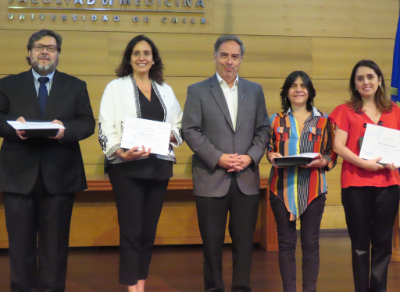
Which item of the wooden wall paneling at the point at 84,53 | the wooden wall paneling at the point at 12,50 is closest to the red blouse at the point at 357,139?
the wooden wall paneling at the point at 84,53

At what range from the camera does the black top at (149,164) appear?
224 centimetres

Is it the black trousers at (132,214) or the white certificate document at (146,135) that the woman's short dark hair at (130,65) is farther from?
the black trousers at (132,214)

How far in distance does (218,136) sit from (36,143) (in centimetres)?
100

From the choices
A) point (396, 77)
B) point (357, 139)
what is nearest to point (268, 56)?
point (396, 77)

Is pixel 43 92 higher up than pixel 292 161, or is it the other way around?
pixel 43 92

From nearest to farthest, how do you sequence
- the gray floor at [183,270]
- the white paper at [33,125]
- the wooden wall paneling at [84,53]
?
the white paper at [33,125] → the gray floor at [183,270] → the wooden wall paneling at [84,53]

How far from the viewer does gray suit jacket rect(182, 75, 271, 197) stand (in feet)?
7.64

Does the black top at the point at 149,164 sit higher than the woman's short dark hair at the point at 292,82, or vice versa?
the woman's short dark hair at the point at 292,82

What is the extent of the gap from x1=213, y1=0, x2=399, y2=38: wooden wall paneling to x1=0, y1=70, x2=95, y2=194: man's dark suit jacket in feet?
9.44

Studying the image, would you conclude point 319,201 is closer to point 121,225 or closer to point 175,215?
point 121,225

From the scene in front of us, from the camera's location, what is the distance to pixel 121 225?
2.29 m

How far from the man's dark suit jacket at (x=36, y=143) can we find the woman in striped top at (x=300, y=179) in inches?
43.8

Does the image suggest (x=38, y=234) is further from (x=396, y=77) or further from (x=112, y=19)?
(x=396, y=77)

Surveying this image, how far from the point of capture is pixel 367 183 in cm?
224
